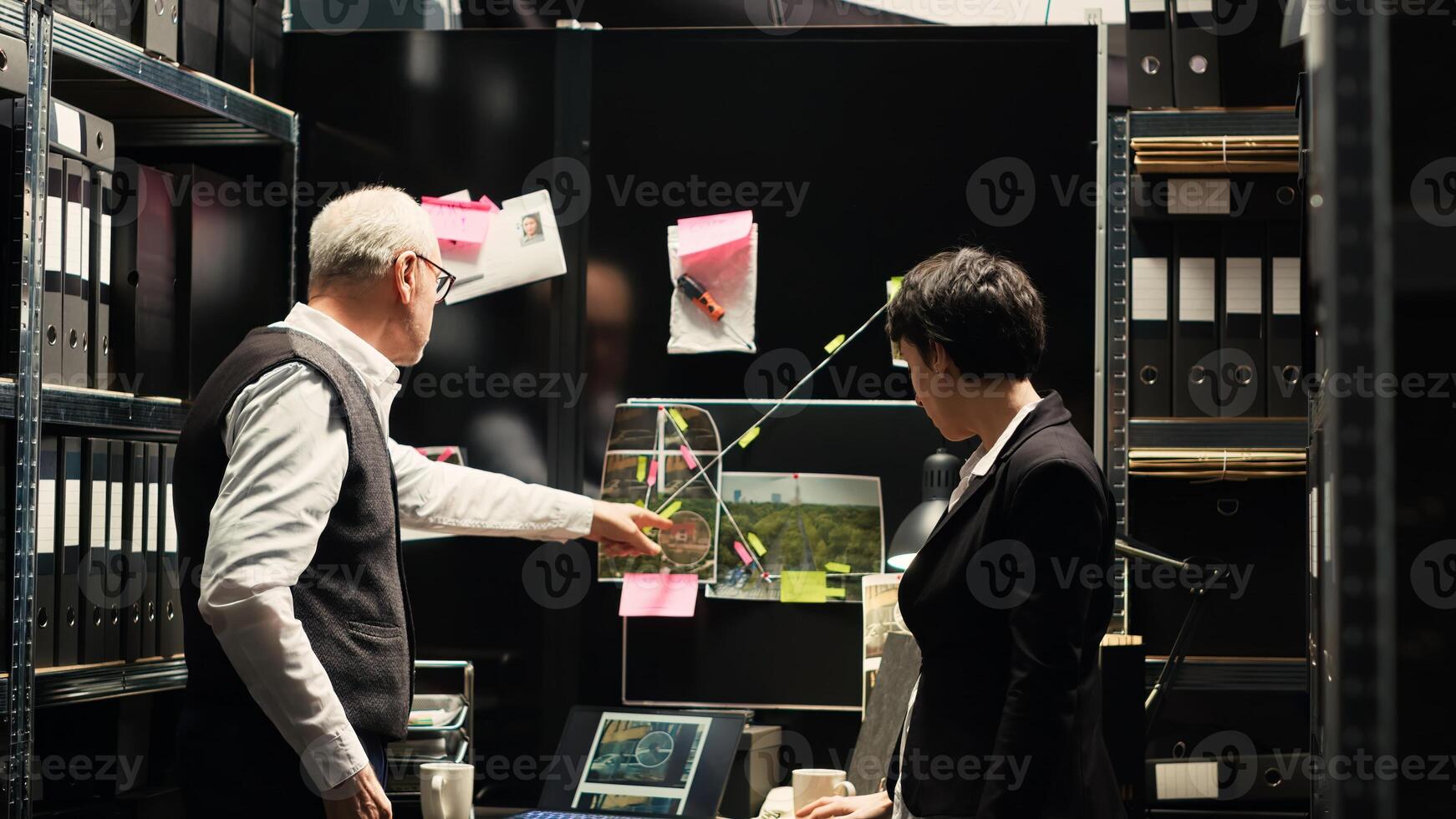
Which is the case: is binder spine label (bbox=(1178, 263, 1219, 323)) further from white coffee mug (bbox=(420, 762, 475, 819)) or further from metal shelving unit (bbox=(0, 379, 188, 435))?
metal shelving unit (bbox=(0, 379, 188, 435))

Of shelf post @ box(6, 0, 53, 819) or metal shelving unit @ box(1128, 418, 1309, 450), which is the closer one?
shelf post @ box(6, 0, 53, 819)

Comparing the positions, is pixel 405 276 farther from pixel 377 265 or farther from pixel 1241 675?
pixel 1241 675

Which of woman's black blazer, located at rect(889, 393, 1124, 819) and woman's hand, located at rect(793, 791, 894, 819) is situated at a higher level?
woman's black blazer, located at rect(889, 393, 1124, 819)

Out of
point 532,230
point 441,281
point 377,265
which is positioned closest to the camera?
point 377,265

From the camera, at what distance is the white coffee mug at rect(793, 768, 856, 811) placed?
6.88ft

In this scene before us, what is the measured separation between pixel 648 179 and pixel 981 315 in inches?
48.0

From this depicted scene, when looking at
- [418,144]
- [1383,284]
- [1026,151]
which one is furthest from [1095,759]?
[418,144]

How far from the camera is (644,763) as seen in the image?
94.4 inches

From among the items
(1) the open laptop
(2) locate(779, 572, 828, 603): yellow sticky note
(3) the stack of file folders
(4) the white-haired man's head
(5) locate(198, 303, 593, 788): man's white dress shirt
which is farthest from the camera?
(2) locate(779, 572, 828, 603): yellow sticky note

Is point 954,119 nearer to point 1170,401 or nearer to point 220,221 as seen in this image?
point 1170,401

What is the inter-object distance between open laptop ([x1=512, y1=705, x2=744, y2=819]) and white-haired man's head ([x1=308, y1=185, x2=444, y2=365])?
0.86 meters

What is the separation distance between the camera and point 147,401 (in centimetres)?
239

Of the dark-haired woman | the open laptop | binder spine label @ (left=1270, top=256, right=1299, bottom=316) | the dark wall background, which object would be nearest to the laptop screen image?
the open laptop

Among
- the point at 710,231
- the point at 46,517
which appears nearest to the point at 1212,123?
the point at 710,231
